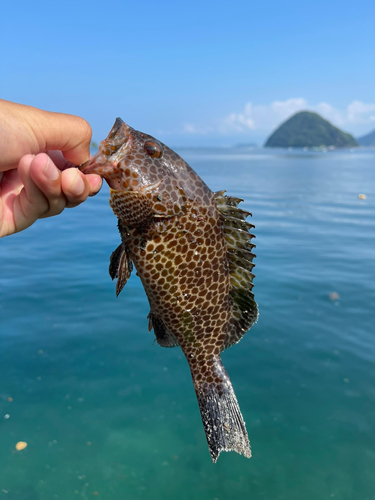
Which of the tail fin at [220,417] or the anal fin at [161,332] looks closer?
the tail fin at [220,417]

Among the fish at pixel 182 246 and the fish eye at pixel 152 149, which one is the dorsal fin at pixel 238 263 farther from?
the fish eye at pixel 152 149

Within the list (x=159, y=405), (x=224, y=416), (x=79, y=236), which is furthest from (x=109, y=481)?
(x=79, y=236)

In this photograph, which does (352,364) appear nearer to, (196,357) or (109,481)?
(109,481)

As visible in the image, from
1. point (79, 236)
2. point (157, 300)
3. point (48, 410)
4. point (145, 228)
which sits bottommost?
point (48, 410)

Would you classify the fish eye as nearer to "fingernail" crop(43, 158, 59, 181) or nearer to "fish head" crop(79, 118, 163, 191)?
"fish head" crop(79, 118, 163, 191)

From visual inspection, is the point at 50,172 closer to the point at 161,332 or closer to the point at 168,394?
the point at 161,332

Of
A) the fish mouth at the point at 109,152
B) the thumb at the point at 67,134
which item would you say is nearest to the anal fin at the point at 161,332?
the fish mouth at the point at 109,152
